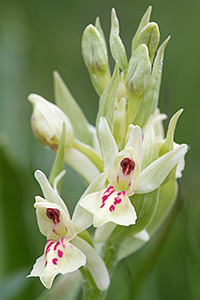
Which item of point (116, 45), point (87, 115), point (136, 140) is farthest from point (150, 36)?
point (87, 115)

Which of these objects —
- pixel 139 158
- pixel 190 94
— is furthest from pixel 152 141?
pixel 190 94

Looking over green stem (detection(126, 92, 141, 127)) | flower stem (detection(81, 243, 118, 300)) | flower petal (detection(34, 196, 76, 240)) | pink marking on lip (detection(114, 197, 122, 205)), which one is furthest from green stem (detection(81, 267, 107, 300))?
green stem (detection(126, 92, 141, 127))

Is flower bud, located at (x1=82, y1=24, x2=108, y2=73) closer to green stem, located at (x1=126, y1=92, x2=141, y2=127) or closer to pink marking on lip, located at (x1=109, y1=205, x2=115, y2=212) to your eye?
green stem, located at (x1=126, y1=92, x2=141, y2=127)

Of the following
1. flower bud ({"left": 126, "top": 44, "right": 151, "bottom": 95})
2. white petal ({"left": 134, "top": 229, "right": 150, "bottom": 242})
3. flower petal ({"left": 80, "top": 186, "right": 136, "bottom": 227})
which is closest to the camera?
flower petal ({"left": 80, "top": 186, "right": 136, "bottom": 227})

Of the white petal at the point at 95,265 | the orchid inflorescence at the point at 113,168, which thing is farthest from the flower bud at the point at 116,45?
the white petal at the point at 95,265

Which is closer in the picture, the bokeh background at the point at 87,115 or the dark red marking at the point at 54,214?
the dark red marking at the point at 54,214

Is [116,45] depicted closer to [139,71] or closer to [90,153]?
[139,71]

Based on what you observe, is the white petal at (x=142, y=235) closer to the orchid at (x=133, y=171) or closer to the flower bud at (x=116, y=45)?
the orchid at (x=133, y=171)

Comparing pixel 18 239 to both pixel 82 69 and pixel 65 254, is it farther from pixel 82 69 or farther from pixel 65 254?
pixel 82 69
